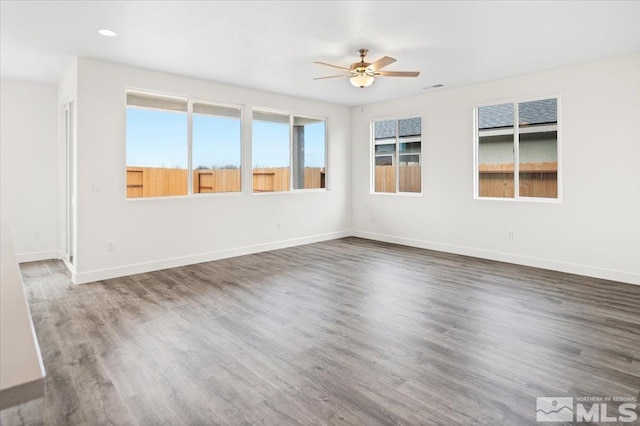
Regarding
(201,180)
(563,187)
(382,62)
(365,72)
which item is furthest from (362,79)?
(563,187)

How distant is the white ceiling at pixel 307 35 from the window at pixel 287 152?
4.47ft

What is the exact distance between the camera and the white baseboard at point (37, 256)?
5.72m

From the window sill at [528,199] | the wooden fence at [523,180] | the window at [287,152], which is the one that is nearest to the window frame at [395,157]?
the window at [287,152]

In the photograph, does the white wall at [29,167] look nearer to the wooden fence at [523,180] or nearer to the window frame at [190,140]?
the window frame at [190,140]

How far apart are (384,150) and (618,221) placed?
4085 millimetres

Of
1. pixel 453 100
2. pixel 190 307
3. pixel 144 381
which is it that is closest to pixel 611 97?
pixel 453 100

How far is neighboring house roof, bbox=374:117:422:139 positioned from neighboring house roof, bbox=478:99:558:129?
119 centimetres

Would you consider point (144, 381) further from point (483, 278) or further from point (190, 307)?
point (483, 278)

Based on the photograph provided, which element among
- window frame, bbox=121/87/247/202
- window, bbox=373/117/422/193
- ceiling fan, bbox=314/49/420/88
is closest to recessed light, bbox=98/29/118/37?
window frame, bbox=121/87/247/202

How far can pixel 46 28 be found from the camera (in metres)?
3.73

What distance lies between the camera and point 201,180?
5887 mm

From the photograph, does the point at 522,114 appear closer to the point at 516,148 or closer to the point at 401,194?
the point at 516,148

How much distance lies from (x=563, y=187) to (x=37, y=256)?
7873 millimetres

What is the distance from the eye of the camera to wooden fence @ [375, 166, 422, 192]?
23.4ft
